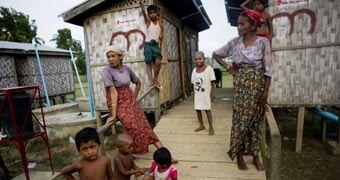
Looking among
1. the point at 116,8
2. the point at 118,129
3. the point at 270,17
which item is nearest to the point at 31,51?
the point at 118,129

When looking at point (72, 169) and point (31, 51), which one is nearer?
point (72, 169)

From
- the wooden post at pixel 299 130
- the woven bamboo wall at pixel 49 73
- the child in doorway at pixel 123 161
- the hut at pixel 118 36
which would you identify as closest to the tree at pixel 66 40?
the woven bamboo wall at pixel 49 73

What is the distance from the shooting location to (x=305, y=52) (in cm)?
521

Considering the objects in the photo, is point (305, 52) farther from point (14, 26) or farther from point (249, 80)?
point (14, 26)

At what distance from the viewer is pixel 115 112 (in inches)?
134

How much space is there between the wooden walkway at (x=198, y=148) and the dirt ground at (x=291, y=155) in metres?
1.92

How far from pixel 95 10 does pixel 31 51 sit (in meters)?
6.18

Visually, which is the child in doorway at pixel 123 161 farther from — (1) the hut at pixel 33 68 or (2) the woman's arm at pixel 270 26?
(1) the hut at pixel 33 68

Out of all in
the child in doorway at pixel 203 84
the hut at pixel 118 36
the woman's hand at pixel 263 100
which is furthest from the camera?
the hut at pixel 118 36

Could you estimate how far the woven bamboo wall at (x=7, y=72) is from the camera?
969 cm

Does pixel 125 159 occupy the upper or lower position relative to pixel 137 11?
lower

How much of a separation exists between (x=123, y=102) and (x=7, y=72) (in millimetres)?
8763

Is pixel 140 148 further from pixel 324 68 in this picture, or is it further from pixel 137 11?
pixel 324 68

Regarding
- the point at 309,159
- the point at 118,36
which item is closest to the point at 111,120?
the point at 118,36
